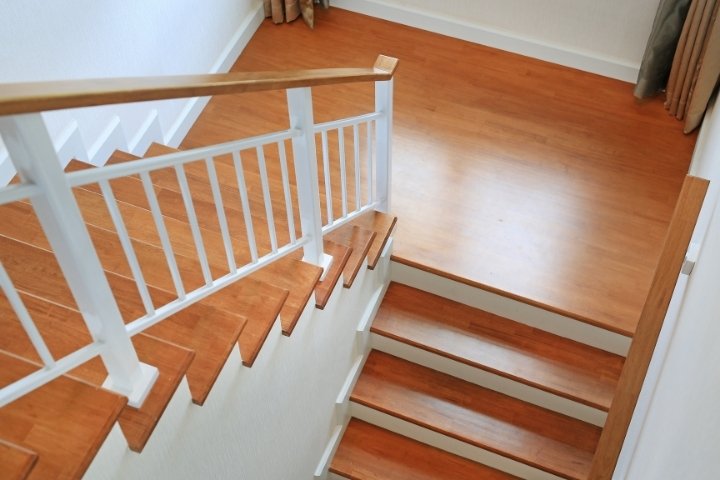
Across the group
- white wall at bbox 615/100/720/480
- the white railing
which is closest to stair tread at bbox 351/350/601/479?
white wall at bbox 615/100/720/480

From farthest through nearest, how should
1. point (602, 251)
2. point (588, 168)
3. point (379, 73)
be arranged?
1. point (588, 168)
2. point (602, 251)
3. point (379, 73)

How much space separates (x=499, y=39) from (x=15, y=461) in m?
3.52

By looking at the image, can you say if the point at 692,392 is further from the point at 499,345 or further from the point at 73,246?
the point at 499,345

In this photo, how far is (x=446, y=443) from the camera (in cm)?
344

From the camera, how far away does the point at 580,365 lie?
3283 millimetres

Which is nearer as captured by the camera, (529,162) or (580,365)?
(580,365)

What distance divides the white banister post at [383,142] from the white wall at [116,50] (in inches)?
47.1

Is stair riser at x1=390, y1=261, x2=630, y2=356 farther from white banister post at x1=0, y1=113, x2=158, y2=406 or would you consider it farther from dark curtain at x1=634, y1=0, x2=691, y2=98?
white banister post at x1=0, y1=113, x2=158, y2=406

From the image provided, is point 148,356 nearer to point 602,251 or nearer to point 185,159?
point 185,159

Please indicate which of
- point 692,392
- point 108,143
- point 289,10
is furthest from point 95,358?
point 289,10

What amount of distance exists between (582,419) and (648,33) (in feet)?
6.73

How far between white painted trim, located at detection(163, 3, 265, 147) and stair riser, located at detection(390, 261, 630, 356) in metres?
1.31

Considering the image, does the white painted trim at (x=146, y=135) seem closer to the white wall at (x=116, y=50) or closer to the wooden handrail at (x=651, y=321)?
the white wall at (x=116, y=50)

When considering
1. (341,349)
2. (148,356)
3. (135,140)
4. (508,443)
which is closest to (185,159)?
(148,356)
